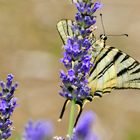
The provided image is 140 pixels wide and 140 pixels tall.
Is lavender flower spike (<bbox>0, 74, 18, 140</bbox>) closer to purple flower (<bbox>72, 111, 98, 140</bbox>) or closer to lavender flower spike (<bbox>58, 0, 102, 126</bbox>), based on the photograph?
lavender flower spike (<bbox>58, 0, 102, 126</bbox>)

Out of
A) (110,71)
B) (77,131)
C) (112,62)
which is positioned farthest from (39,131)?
(112,62)

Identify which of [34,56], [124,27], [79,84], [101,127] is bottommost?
[79,84]

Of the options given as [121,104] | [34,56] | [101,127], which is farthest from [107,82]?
[34,56]

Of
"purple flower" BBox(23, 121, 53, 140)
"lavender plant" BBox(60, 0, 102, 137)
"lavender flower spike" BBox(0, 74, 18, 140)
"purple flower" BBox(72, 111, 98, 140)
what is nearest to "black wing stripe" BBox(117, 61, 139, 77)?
"lavender plant" BBox(60, 0, 102, 137)

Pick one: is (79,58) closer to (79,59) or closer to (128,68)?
(79,59)

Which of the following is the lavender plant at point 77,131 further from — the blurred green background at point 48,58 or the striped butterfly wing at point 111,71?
the blurred green background at point 48,58

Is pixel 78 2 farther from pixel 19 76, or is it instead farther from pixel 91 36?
pixel 19 76
